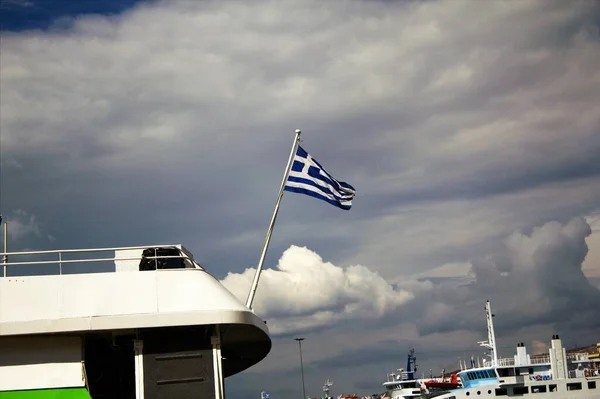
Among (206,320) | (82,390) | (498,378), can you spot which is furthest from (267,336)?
(498,378)

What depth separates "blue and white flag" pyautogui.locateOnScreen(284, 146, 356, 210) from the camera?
21.4 m

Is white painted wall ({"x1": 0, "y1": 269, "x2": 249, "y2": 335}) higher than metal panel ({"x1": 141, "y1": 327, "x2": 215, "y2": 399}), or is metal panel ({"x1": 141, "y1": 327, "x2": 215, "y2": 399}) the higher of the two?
white painted wall ({"x1": 0, "y1": 269, "x2": 249, "y2": 335})

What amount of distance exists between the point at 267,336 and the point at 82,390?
4729 millimetres

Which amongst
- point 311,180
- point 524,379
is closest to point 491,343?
point 524,379

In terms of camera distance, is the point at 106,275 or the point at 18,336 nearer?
the point at 18,336

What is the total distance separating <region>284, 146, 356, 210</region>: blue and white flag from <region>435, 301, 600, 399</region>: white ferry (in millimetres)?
58611

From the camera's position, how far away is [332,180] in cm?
2238

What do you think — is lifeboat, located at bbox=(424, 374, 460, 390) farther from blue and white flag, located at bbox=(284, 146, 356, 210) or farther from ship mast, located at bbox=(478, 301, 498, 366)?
blue and white flag, located at bbox=(284, 146, 356, 210)

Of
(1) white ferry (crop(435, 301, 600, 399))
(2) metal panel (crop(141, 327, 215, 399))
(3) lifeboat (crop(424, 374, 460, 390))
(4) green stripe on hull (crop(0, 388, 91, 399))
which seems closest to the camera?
(4) green stripe on hull (crop(0, 388, 91, 399))

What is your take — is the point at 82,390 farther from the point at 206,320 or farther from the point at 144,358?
the point at 206,320

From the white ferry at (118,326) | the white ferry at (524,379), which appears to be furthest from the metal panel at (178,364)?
the white ferry at (524,379)

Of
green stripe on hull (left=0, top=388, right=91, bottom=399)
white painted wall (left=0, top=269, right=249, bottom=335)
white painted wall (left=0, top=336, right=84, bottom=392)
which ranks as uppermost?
white painted wall (left=0, top=269, right=249, bottom=335)

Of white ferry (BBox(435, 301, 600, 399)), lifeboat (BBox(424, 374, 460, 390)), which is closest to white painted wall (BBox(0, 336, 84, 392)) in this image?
white ferry (BBox(435, 301, 600, 399))

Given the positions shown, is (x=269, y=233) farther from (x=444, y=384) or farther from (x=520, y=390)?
(x=444, y=384)
